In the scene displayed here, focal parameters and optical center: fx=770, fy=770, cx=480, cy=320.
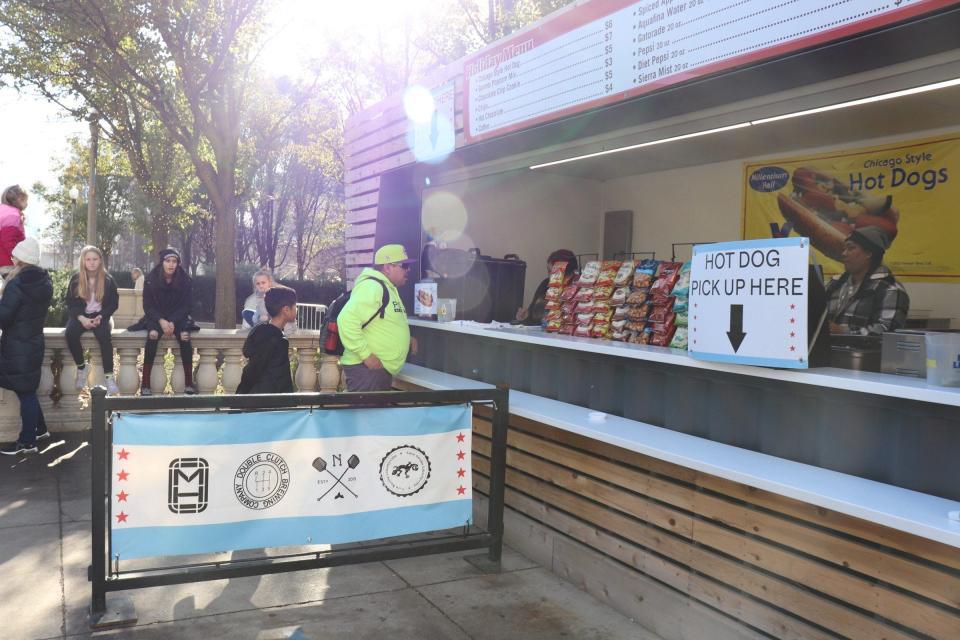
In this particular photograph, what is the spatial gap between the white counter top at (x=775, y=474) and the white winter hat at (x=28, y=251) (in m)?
4.58

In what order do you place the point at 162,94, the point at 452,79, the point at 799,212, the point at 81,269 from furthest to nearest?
the point at 162,94 → the point at 81,269 → the point at 799,212 → the point at 452,79

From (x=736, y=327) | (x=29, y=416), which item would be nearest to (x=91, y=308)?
(x=29, y=416)

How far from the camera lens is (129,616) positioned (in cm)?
379

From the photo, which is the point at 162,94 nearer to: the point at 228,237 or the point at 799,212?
the point at 228,237

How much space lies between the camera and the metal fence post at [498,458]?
452 cm

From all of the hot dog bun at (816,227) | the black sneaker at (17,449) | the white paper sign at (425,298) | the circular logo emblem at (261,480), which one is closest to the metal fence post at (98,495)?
the circular logo emblem at (261,480)

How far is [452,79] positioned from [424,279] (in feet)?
6.24

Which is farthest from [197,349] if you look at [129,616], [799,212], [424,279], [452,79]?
[799,212]

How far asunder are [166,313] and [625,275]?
5.19 meters

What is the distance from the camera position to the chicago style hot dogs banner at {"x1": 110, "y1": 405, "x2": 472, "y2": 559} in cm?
370

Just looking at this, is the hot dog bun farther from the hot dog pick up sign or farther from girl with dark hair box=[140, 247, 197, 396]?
girl with dark hair box=[140, 247, 197, 396]

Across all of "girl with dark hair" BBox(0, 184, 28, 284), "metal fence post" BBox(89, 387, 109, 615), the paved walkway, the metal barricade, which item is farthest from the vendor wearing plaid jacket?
"girl with dark hair" BBox(0, 184, 28, 284)

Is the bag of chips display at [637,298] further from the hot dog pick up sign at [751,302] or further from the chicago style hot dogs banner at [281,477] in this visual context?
the chicago style hot dogs banner at [281,477]

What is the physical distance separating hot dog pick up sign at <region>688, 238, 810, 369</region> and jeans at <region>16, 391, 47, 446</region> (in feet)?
19.9
